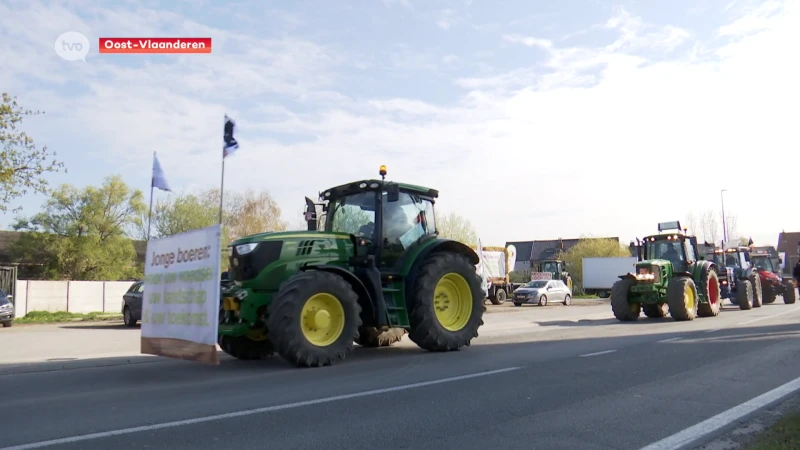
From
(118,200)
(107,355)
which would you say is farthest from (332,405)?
(118,200)

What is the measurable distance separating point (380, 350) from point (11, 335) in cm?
1172

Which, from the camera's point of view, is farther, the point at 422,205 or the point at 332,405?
the point at 422,205

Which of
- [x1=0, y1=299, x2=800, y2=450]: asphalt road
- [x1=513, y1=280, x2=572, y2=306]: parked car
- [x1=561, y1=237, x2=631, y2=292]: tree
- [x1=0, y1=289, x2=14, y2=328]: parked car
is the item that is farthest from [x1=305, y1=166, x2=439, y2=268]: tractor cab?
[x1=561, y1=237, x2=631, y2=292]: tree

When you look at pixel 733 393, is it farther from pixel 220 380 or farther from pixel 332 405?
pixel 220 380

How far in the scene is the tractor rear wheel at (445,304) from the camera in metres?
10.5

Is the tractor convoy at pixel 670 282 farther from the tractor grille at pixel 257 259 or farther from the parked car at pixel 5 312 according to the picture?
the parked car at pixel 5 312

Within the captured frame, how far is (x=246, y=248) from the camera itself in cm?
945

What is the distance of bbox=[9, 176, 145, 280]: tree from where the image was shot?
44.7 m

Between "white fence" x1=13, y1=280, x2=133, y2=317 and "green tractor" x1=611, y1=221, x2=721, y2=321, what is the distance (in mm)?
24343

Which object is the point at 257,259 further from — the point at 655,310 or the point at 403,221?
the point at 655,310

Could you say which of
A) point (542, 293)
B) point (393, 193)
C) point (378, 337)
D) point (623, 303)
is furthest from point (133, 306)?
point (542, 293)

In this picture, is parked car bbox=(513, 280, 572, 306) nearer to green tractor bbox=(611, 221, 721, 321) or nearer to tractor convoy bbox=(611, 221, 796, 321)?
tractor convoy bbox=(611, 221, 796, 321)

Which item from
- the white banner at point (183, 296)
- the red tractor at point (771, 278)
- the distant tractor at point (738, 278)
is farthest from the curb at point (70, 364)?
the red tractor at point (771, 278)

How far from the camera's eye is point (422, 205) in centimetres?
1180
